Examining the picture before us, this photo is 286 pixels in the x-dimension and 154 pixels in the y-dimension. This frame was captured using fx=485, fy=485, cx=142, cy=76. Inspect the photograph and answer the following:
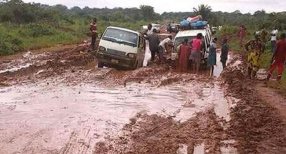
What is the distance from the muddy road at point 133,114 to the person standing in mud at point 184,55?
1.31 m

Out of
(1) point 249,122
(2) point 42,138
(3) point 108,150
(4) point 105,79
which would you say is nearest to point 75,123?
(2) point 42,138

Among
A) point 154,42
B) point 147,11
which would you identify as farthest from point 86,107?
point 147,11

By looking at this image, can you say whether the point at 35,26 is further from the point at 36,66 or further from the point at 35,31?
the point at 36,66

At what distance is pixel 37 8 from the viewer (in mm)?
43969

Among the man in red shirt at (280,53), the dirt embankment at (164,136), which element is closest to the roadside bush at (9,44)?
the man in red shirt at (280,53)

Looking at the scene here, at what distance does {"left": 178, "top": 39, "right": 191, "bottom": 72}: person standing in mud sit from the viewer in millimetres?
16719

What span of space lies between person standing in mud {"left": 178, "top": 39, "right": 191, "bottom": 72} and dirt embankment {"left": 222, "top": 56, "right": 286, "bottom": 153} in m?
3.76

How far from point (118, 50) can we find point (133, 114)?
657 cm

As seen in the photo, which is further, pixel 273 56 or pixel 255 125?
pixel 273 56

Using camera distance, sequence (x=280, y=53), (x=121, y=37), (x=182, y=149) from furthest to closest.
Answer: (x=121, y=37) → (x=280, y=53) → (x=182, y=149)

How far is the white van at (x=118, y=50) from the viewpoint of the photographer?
53.5 ft

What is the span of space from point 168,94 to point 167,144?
4909mm

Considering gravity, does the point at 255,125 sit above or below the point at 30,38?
above

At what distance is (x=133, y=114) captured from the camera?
9953 mm
